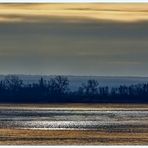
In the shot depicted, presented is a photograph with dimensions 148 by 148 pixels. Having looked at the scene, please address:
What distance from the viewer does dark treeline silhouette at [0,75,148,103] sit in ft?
9.28

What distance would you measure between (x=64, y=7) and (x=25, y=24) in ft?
1.07

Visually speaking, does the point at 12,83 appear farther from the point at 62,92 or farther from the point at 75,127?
the point at 75,127

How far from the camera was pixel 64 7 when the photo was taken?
2.69 meters

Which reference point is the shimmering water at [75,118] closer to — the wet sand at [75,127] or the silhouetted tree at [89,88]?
the wet sand at [75,127]

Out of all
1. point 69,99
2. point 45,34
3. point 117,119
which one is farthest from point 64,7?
point 117,119

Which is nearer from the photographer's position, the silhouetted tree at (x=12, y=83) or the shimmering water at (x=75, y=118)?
the shimmering water at (x=75, y=118)

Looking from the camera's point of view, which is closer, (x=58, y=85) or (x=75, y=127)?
(x=75, y=127)

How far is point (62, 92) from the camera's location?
114 inches

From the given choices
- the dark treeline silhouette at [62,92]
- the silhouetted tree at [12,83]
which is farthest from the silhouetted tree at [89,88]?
the silhouetted tree at [12,83]

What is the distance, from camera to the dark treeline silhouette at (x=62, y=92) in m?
2.83

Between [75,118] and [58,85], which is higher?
[58,85]

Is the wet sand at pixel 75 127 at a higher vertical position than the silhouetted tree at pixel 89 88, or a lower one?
lower

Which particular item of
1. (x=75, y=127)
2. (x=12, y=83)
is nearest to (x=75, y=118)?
(x=75, y=127)

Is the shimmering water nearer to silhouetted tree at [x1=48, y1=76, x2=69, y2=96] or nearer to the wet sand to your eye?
the wet sand
